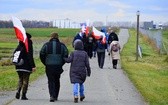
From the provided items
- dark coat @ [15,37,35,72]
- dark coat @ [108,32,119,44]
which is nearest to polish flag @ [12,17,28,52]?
dark coat @ [15,37,35,72]

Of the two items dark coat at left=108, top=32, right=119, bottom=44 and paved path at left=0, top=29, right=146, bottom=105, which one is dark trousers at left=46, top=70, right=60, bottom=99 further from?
dark coat at left=108, top=32, right=119, bottom=44

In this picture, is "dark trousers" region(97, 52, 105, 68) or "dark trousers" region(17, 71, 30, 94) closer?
"dark trousers" region(17, 71, 30, 94)

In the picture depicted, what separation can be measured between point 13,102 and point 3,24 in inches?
5633

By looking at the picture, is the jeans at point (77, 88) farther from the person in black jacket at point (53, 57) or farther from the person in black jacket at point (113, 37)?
the person in black jacket at point (113, 37)

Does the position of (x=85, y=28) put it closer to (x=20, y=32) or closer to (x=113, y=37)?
(x=113, y=37)

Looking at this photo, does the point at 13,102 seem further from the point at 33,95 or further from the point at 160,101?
the point at 160,101

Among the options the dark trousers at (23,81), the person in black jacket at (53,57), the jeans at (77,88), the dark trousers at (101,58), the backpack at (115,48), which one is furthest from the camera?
the dark trousers at (101,58)

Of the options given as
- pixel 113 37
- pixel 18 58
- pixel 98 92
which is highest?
pixel 18 58

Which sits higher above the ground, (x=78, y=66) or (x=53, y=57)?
(x=53, y=57)

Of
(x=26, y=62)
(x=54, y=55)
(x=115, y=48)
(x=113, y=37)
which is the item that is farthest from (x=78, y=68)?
(x=113, y=37)

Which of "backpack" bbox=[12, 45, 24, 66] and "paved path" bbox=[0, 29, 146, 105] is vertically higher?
"backpack" bbox=[12, 45, 24, 66]

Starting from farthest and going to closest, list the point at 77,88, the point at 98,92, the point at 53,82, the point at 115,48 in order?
the point at 115,48, the point at 98,92, the point at 53,82, the point at 77,88

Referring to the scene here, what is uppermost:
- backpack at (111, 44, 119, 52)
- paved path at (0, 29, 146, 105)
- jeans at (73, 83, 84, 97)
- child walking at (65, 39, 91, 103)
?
child walking at (65, 39, 91, 103)

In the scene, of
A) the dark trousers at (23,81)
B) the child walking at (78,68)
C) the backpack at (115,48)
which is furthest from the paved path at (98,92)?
the backpack at (115,48)
